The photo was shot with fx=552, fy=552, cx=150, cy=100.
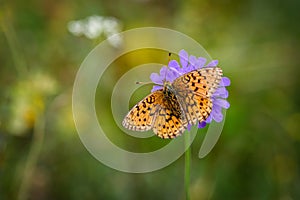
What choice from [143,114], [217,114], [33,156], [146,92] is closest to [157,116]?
[143,114]

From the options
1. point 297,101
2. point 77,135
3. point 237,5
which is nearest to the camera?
point 77,135

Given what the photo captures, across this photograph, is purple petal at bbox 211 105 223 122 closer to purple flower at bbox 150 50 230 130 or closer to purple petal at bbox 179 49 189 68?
purple flower at bbox 150 50 230 130

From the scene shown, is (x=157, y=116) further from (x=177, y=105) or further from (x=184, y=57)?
(x=184, y=57)

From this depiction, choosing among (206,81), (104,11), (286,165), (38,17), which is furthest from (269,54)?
(206,81)

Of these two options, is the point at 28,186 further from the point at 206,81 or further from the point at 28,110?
the point at 206,81

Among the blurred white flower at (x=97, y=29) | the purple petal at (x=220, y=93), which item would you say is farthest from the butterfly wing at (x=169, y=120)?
the blurred white flower at (x=97, y=29)

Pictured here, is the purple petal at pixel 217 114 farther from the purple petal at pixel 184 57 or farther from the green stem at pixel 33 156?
the green stem at pixel 33 156
